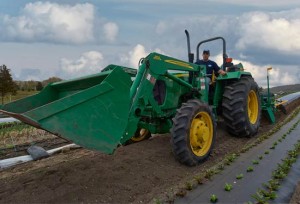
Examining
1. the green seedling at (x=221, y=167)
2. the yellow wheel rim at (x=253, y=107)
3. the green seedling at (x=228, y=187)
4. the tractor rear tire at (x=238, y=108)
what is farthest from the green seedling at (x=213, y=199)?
the yellow wheel rim at (x=253, y=107)

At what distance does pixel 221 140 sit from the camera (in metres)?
8.77

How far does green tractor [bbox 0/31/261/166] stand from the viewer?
4875 mm

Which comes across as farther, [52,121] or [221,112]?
[221,112]

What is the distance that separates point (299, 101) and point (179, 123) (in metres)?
18.3

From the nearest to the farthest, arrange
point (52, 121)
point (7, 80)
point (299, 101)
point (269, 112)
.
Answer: point (52, 121), point (269, 112), point (299, 101), point (7, 80)

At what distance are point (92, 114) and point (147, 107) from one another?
1.79 metres

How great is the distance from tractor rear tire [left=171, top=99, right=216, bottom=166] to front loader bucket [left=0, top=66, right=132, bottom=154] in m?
1.15

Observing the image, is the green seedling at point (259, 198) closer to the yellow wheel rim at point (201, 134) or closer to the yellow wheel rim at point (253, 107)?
the yellow wheel rim at point (201, 134)

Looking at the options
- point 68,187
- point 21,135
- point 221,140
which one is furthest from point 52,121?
point 21,135

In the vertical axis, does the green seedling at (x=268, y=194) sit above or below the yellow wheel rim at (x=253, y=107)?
below

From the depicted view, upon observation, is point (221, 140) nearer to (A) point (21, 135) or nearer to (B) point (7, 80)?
(A) point (21, 135)

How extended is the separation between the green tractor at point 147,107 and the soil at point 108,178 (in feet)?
1.45

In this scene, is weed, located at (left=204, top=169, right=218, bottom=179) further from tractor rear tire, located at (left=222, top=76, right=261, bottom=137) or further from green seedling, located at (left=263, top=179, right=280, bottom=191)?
tractor rear tire, located at (left=222, top=76, right=261, bottom=137)

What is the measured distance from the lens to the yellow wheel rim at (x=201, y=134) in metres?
6.68
